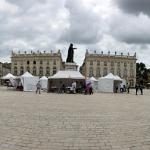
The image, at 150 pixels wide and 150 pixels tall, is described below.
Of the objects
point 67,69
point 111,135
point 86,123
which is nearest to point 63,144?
point 111,135

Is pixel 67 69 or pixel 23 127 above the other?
pixel 67 69

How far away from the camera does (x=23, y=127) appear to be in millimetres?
8992

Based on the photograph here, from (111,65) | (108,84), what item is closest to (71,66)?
(108,84)

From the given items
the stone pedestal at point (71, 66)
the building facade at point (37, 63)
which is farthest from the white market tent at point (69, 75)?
the building facade at point (37, 63)

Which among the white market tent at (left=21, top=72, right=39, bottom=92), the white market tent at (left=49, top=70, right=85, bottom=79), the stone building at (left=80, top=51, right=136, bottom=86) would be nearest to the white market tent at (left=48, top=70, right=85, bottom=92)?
the white market tent at (left=49, top=70, right=85, bottom=79)

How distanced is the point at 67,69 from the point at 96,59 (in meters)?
92.4

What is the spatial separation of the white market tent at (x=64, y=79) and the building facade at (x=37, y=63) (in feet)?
299

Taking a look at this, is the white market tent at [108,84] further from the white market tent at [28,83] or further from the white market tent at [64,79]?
the white market tent at [28,83]

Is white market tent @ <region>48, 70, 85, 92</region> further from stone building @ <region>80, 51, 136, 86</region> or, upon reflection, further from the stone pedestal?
stone building @ <region>80, 51, 136, 86</region>

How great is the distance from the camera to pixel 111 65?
135625 millimetres

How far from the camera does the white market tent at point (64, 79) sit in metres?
39.5

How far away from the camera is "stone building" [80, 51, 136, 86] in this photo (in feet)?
440

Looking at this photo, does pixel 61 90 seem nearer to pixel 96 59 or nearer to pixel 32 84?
pixel 32 84

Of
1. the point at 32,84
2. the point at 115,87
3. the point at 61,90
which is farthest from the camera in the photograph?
the point at 115,87
